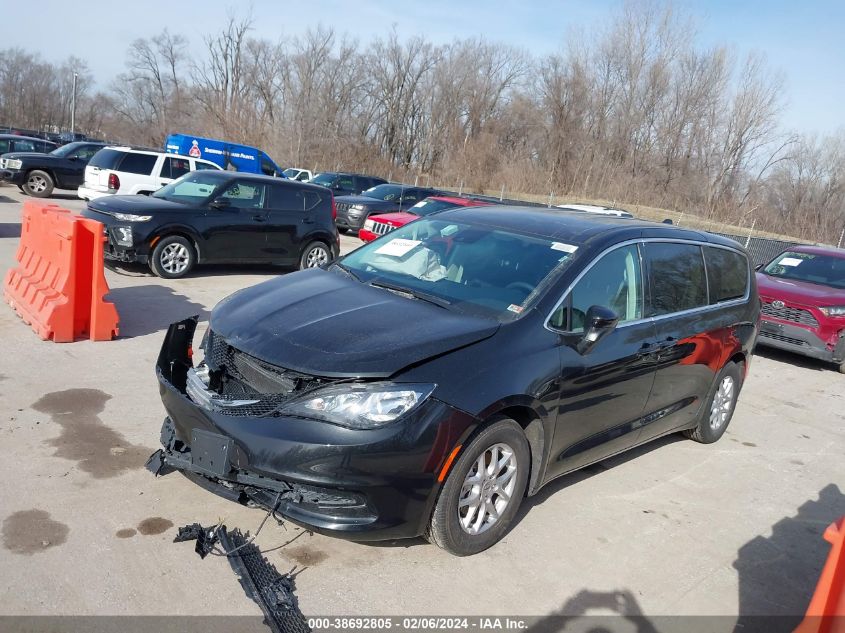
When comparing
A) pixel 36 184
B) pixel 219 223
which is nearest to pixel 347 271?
pixel 219 223

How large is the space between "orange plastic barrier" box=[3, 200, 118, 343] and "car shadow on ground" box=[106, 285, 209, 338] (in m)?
0.41

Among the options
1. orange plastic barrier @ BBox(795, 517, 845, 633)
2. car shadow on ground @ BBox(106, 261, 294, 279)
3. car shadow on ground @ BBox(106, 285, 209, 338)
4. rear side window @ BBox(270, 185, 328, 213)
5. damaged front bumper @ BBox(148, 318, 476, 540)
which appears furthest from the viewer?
rear side window @ BBox(270, 185, 328, 213)

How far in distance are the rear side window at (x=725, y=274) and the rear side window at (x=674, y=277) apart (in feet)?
0.54

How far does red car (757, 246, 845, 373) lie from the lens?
998cm

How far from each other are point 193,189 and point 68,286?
15.5 feet

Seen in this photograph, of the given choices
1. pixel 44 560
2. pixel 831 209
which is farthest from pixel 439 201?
pixel 831 209

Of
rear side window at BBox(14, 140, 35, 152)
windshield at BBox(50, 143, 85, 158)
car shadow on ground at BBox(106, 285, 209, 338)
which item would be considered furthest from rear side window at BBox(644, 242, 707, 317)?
rear side window at BBox(14, 140, 35, 152)

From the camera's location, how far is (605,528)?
454cm

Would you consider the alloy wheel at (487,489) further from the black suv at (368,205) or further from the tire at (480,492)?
the black suv at (368,205)

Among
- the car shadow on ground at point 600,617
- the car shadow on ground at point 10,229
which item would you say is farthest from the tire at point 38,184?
the car shadow on ground at point 600,617

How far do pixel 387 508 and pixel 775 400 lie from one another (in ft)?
21.7

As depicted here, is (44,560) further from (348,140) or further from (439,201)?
(348,140)

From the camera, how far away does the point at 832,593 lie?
300 cm

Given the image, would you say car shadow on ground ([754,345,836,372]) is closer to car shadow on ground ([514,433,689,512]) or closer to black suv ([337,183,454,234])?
car shadow on ground ([514,433,689,512])
